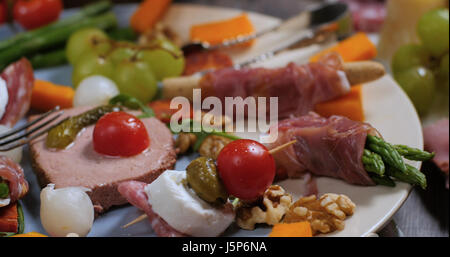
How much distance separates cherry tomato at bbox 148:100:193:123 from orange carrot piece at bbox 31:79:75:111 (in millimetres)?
475

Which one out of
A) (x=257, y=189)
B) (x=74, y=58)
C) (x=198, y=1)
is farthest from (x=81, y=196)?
(x=198, y=1)

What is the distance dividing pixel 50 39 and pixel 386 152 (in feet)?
7.94

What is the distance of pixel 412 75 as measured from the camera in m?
2.81

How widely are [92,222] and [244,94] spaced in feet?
3.47

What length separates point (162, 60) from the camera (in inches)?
116

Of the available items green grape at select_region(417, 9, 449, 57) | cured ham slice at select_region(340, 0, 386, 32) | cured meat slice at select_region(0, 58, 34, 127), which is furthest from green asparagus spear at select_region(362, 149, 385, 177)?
cured ham slice at select_region(340, 0, 386, 32)

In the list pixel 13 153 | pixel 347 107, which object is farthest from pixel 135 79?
pixel 347 107

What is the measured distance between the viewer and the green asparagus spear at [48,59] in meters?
3.26

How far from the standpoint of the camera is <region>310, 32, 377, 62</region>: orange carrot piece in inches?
116

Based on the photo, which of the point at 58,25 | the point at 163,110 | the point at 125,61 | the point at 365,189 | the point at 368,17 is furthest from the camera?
the point at 368,17

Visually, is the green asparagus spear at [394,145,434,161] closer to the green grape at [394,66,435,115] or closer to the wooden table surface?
the wooden table surface

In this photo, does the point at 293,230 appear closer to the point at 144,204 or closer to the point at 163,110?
the point at 144,204

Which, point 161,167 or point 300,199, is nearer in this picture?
point 300,199
